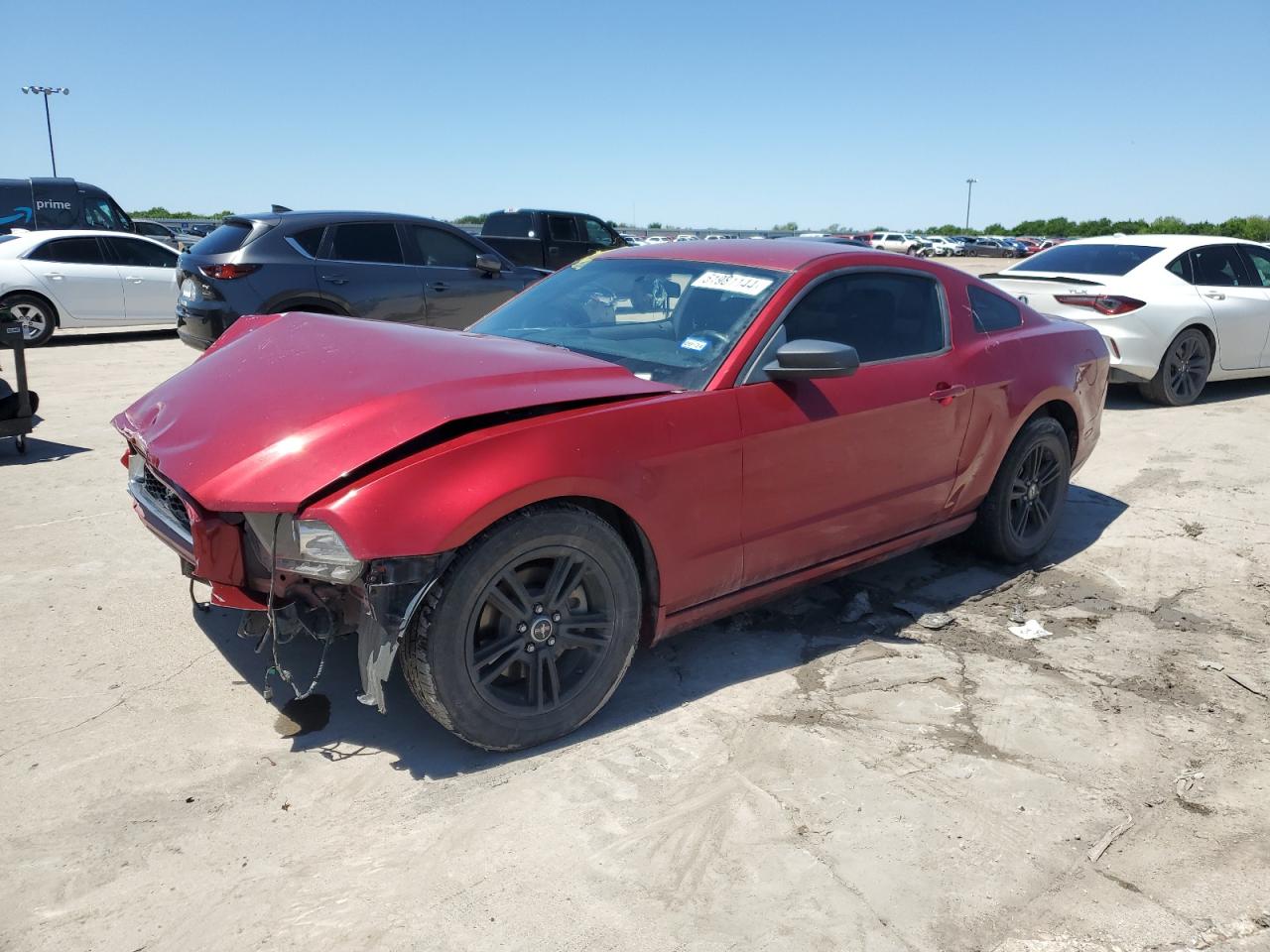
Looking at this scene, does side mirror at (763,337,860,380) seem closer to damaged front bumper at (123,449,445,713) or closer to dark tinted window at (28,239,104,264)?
damaged front bumper at (123,449,445,713)

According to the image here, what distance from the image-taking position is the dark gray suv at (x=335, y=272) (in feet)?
28.2

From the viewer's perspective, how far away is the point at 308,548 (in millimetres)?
2828

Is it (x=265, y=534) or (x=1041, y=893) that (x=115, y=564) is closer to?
(x=265, y=534)

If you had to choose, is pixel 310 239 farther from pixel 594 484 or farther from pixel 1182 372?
pixel 1182 372

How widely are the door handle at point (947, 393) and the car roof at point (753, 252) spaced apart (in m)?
0.63

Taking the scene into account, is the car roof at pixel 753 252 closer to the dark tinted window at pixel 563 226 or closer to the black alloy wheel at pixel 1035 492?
the black alloy wheel at pixel 1035 492

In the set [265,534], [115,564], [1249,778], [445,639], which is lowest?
[1249,778]

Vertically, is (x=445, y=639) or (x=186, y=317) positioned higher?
(x=186, y=317)

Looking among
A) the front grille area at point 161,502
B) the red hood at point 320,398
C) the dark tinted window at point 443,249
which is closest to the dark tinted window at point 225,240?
the dark tinted window at point 443,249

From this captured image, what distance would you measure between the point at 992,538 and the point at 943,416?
36.0 inches

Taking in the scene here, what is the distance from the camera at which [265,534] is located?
2893 millimetres

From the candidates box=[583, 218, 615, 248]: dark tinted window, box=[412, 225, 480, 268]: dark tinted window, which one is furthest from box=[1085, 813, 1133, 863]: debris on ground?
box=[583, 218, 615, 248]: dark tinted window

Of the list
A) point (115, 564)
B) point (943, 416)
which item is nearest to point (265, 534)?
point (115, 564)

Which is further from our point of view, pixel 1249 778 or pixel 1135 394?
pixel 1135 394
